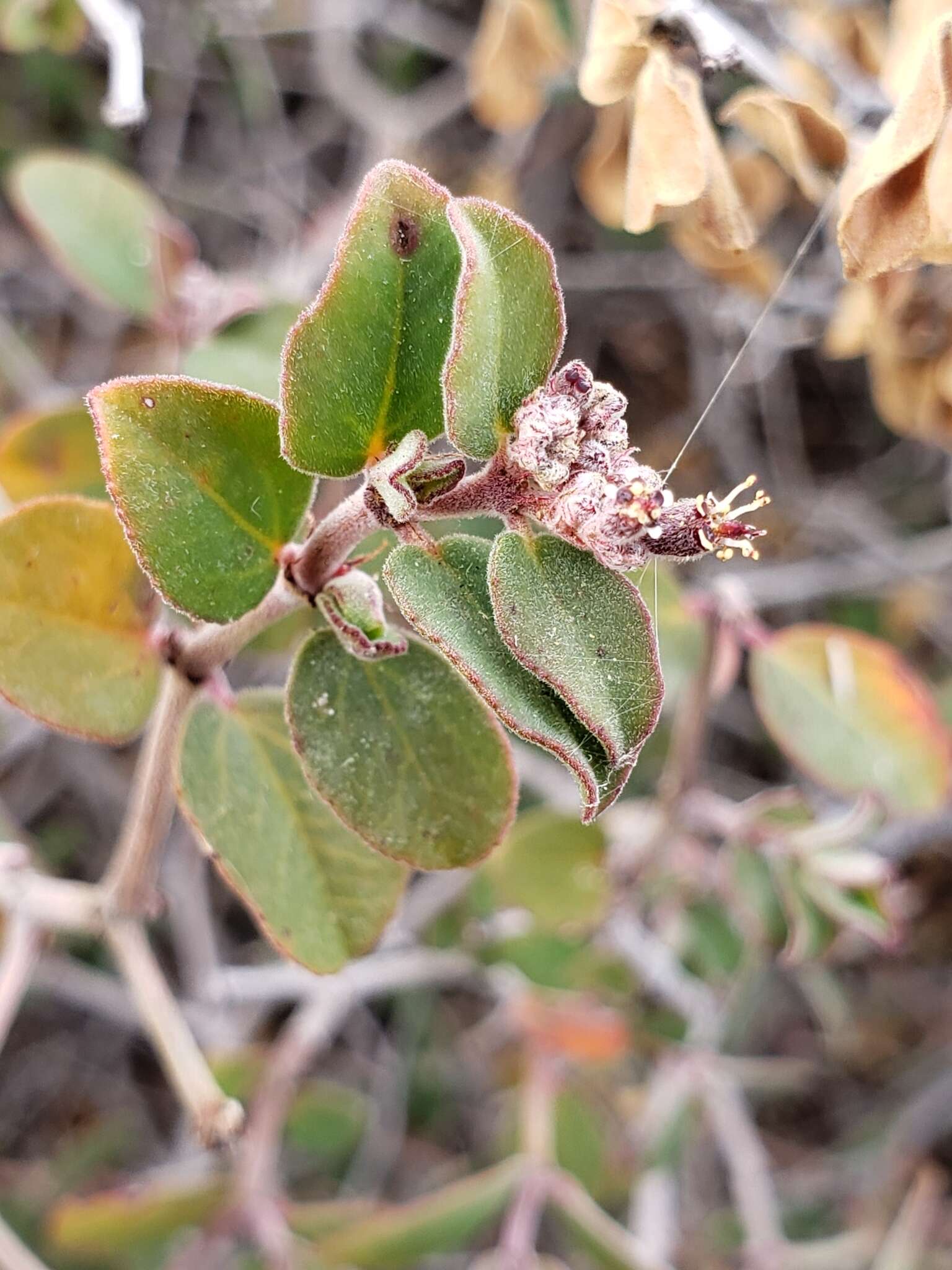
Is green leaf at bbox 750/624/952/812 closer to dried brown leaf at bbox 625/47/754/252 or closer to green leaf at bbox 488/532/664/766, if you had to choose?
dried brown leaf at bbox 625/47/754/252

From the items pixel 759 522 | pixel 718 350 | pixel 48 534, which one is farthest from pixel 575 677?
pixel 718 350

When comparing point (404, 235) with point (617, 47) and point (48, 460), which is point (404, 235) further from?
point (48, 460)

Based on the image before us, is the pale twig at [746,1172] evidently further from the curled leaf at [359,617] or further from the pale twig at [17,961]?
the curled leaf at [359,617]

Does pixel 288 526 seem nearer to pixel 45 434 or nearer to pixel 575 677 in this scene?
pixel 575 677

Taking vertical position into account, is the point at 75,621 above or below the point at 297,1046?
above

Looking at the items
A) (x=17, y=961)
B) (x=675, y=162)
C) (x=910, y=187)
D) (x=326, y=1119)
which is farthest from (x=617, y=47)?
(x=326, y=1119)
